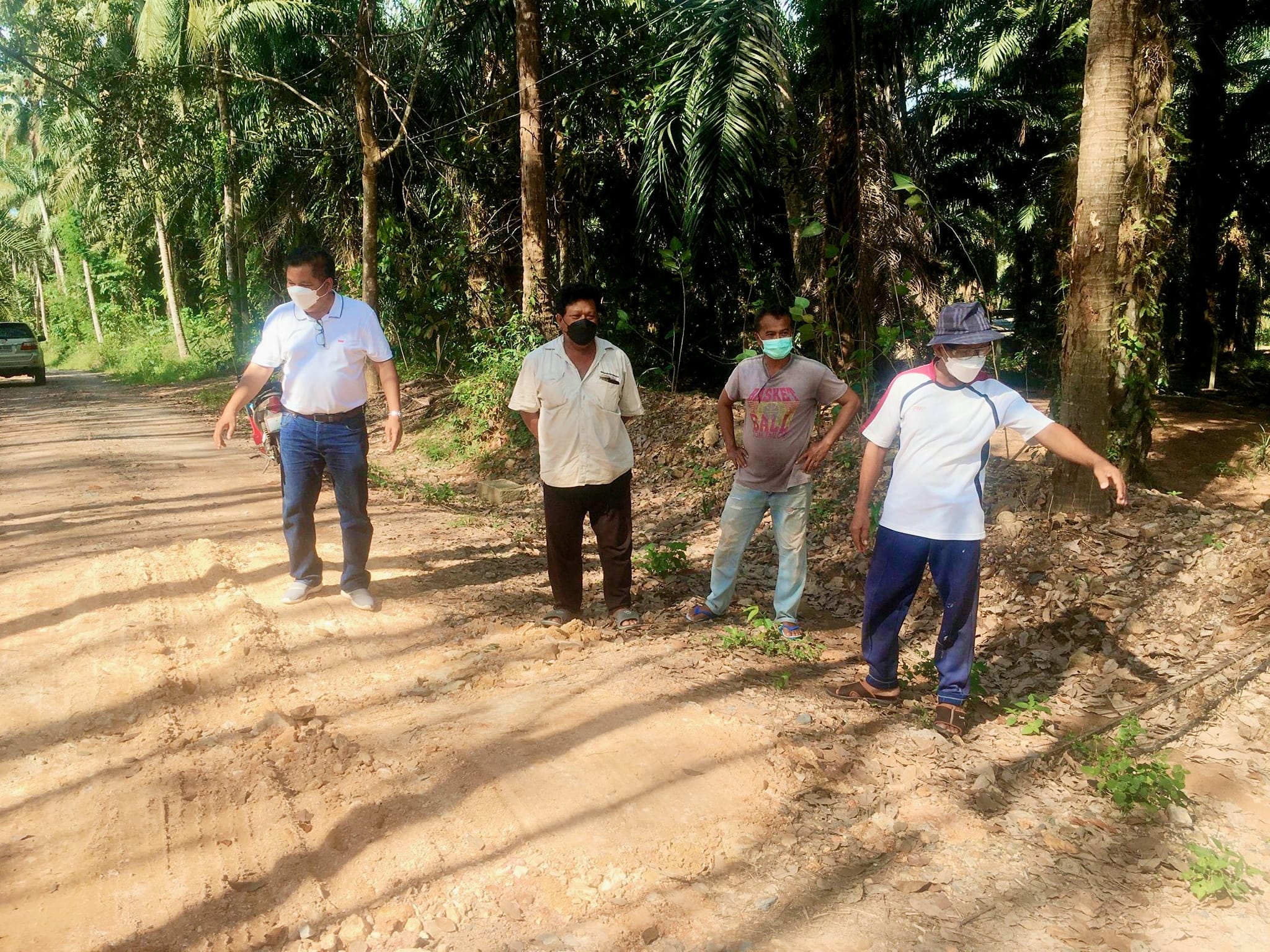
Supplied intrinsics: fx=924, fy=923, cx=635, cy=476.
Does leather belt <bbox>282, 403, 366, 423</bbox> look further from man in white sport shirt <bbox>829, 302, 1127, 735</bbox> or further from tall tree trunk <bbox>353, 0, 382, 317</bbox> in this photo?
tall tree trunk <bbox>353, 0, 382, 317</bbox>

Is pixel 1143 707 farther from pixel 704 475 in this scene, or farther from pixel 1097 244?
pixel 704 475

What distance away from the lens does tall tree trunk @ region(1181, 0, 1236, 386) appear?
18.5 metres

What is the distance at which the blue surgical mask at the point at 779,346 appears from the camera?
4.98 metres

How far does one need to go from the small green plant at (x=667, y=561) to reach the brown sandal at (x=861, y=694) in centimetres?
218

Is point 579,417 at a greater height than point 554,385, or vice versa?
point 554,385

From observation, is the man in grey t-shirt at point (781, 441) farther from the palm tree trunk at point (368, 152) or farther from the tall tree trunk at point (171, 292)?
the tall tree trunk at point (171, 292)

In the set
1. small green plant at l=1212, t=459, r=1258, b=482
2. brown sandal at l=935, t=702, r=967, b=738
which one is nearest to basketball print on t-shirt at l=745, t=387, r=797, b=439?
brown sandal at l=935, t=702, r=967, b=738

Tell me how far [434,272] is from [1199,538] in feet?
38.3

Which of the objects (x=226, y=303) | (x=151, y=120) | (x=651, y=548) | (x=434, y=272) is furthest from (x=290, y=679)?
(x=226, y=303)

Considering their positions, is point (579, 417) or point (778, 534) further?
point (778, 534)

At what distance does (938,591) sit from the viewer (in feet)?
13.9

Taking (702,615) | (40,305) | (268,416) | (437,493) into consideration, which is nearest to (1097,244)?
(702,615)

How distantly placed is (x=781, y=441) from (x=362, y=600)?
262 cm

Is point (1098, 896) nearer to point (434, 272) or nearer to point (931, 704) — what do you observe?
point (931, 704)
